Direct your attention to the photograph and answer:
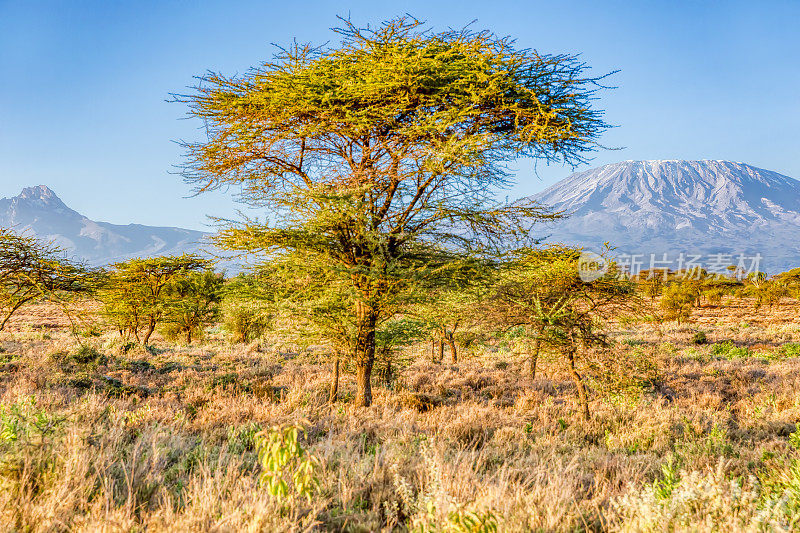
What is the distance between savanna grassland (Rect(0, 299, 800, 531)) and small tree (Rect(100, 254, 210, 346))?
12.4 ft

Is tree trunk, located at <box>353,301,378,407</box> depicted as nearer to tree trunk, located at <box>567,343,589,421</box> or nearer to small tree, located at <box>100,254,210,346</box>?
tree trunk, located at <box>567,343,589,421</box>

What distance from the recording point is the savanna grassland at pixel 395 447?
8.95 ft

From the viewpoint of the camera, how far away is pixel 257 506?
2.57 m

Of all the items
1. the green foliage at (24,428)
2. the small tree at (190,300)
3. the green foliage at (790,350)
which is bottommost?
the small tree at (190,300)

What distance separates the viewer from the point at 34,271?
919 cm

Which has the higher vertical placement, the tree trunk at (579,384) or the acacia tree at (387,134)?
the acacia tree at (387,134)

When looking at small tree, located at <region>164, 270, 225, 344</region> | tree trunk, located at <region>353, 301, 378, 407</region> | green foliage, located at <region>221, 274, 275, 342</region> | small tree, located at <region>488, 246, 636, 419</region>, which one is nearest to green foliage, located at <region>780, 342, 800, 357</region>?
small tree, located at <region>488, 246, 636, 419</region>

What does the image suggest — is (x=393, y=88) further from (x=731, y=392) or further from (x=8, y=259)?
(x=731, y=392)

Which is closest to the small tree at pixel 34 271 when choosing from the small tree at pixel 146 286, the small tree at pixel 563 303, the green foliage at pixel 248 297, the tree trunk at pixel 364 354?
the green foliage at pixel 248 297

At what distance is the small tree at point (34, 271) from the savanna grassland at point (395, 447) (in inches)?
81.9

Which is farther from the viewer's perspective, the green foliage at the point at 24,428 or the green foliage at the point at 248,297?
the green foliage at the point at 248,297

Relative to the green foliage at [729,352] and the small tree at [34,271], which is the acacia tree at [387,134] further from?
the green foliage at [729,352]

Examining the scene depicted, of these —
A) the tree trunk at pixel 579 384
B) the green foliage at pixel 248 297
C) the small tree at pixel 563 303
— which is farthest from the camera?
the small tree at pixel 563 303

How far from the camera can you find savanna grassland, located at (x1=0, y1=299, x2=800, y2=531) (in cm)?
273
